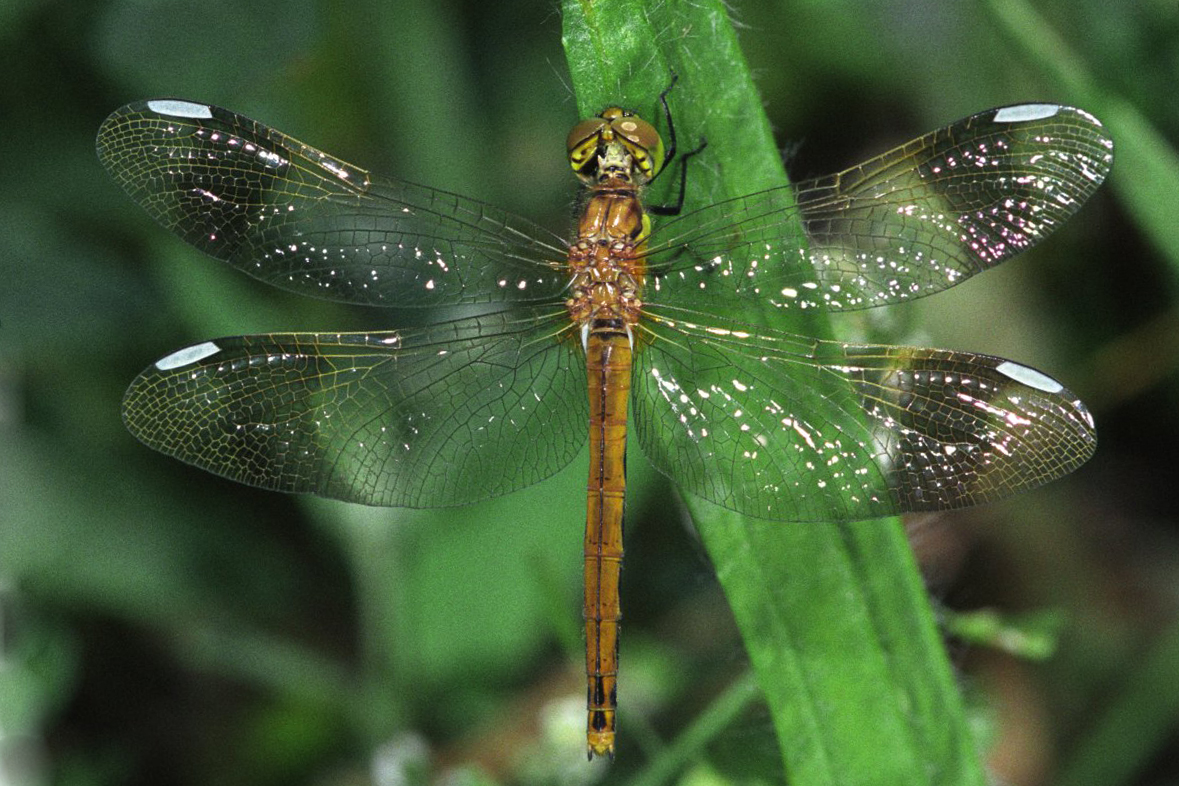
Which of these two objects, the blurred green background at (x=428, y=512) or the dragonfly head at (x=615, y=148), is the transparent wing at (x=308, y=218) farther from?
the blurred green background at (x=428, y=512)

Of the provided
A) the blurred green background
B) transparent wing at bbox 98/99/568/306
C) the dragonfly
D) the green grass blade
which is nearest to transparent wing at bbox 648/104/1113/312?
the dragonfly

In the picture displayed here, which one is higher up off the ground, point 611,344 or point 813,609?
point 611,344

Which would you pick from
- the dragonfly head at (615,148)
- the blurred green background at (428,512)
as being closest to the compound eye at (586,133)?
the dragonfly head at (615,148)

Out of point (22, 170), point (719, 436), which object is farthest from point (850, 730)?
point (22, 170)

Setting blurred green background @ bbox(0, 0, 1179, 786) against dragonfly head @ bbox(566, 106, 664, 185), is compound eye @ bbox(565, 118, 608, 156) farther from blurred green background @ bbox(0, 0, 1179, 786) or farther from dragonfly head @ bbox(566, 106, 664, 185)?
blurred green background @ bbox(0, 0, 1179, 786)

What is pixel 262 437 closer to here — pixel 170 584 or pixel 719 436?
pixel 719 436

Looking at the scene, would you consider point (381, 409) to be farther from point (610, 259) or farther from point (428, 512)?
point (428, 512)

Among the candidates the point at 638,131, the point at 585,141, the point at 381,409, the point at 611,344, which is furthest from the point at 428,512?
the point at 638,131
